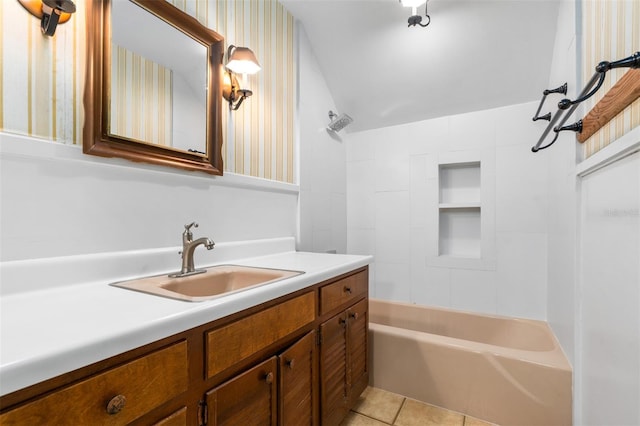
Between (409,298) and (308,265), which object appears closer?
(308,265)

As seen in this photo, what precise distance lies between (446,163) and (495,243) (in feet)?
2.46

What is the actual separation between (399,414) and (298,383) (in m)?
0.96

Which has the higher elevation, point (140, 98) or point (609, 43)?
point (609, 43)

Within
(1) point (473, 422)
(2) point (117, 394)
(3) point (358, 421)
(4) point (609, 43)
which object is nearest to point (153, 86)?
(2) point (117, 394)

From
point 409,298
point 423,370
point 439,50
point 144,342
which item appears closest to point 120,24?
point 144,342

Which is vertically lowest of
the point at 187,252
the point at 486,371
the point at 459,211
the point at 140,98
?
the point at 486,371

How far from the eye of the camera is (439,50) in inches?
81.7

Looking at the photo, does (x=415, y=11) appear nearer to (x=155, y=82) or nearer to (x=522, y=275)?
(x=155, y=82)

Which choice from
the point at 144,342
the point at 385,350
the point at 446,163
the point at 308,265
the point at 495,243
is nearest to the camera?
the point at 144,342

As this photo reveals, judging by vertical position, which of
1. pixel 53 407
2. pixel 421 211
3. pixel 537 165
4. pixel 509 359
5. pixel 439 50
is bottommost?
pixel 509 359

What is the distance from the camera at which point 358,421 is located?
1.63 meters

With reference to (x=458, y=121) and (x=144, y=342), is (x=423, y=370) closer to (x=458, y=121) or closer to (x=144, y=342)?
(x=144, y=342)

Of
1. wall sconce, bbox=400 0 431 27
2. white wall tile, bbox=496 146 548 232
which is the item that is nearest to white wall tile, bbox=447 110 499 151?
white wall tile, bbox=496 146 548 232

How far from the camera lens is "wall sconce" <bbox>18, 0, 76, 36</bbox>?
2.97 feet
